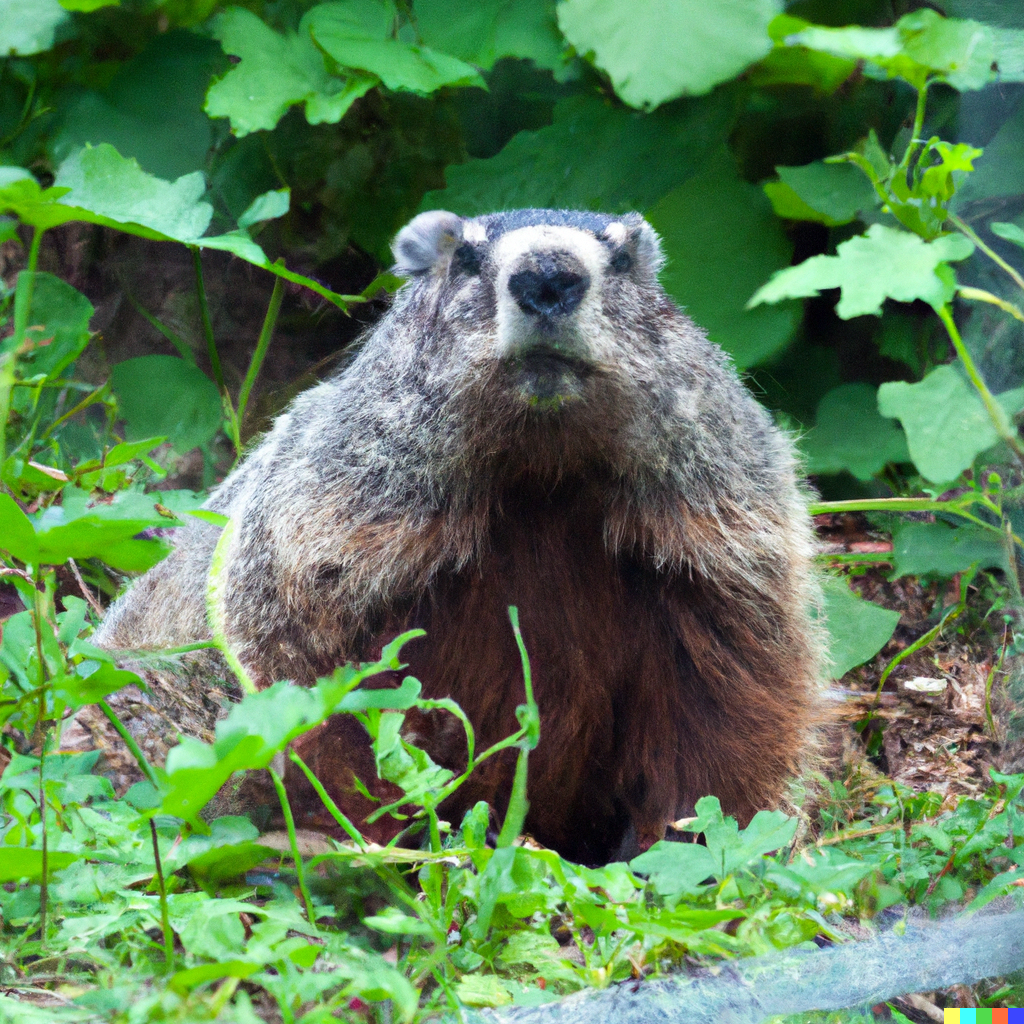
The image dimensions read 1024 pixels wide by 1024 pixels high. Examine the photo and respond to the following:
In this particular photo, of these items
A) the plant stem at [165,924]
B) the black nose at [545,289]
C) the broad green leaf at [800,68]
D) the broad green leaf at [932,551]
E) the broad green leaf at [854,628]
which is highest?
the broad green leaf at [800,68]

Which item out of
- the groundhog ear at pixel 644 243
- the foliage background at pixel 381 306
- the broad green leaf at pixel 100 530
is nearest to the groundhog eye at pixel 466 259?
the groundhog ear at pixel 644 243

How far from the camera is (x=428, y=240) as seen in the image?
9.23ft

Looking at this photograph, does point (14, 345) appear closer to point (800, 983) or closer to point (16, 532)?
point (16, 532)

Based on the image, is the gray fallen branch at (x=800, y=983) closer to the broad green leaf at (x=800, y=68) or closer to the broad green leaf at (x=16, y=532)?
the broad green leaf at (x=16, y=532)

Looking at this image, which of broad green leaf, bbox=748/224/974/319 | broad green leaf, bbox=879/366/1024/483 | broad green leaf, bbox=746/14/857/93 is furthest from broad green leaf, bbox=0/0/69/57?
broad green leaf, bbox=879/366/1024/483

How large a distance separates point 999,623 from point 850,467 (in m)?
0.85

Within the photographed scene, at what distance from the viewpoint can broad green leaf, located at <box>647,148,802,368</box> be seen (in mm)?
4266

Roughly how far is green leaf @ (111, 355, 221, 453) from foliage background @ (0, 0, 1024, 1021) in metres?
0.01

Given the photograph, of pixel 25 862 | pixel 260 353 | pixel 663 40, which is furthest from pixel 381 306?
pixel 25 862

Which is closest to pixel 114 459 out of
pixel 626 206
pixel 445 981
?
pixel 445 981

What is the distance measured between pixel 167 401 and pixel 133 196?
140 cm

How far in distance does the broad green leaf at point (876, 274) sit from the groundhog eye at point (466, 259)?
0.78m

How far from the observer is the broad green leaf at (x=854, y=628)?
369 centimetres

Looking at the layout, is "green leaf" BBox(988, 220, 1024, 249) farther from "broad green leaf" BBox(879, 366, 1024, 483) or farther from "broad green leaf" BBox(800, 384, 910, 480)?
"broad green leaf" BBox(800, 384, 910, 480)
